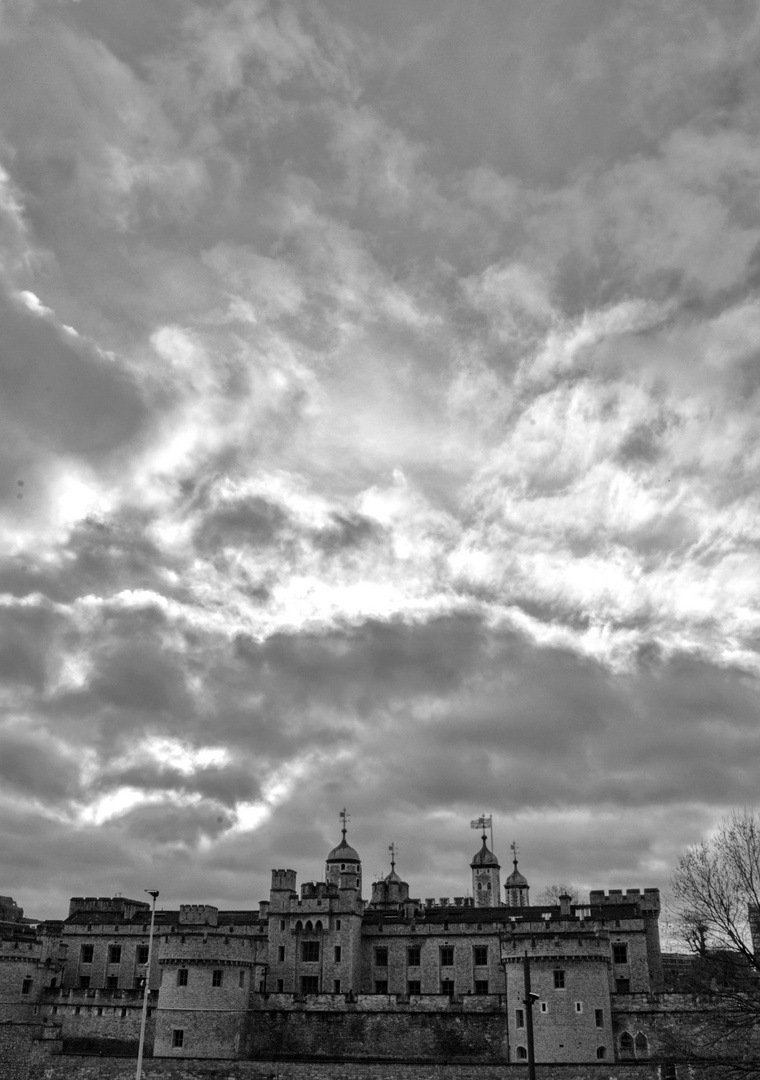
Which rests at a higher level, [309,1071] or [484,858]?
[484,858]

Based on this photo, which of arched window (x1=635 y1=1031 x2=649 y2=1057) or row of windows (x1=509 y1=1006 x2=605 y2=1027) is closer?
row of windows (x1=509 y1=1006 x2=605 y2=1027)

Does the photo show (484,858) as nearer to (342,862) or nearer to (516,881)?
(516,881)

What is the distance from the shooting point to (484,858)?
112 m

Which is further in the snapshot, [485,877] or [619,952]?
[485,877]

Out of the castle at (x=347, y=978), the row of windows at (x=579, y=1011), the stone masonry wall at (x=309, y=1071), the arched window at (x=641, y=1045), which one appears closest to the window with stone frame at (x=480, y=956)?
the castle at (x=347, y=978)

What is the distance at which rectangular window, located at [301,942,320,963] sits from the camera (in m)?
75.1

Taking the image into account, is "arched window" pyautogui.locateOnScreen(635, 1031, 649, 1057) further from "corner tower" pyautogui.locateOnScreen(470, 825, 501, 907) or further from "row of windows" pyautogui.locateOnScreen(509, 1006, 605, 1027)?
"corner tower" pyautogui.locateOnScreen(470, 825, 501, 907)

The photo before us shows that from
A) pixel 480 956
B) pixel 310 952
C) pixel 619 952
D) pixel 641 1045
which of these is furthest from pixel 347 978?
pixel 641 1045

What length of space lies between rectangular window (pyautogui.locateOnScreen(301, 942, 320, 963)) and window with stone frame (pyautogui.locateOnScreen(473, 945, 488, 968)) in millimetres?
11632

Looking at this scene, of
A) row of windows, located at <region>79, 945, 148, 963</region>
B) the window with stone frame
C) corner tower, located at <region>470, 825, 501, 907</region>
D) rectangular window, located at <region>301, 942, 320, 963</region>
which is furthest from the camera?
corner tower, located at <region>470, 825, 501, 907</region>

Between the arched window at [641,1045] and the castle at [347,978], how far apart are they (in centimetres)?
9

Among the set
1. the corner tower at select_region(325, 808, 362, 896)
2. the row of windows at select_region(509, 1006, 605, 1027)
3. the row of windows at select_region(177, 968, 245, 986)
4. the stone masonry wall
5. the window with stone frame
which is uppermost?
the corner tower at select_region(325, 808, 362, 896)

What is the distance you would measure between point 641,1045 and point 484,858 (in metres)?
50.0

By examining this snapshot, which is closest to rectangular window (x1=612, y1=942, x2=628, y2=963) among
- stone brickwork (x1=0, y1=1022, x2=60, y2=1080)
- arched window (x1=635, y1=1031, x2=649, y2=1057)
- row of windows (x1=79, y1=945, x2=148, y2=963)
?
arched window (x1=635, y1=1031, x2=649, y2=1057)
